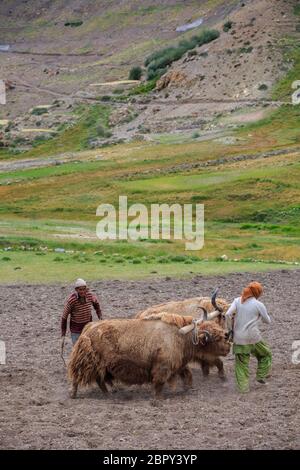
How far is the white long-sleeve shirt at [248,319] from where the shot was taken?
53.3ft

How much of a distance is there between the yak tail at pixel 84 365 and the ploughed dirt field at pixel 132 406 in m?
0.36

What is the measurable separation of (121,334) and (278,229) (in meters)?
32.5

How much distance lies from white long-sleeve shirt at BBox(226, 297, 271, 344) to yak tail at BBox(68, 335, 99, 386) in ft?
8.42

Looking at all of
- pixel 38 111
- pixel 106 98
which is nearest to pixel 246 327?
pixel 106 98

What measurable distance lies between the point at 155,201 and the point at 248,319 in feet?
137

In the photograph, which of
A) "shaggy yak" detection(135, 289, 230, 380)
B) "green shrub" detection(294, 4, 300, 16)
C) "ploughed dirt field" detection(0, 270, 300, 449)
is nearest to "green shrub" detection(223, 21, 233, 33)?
"green shrub" detection(294, 4, 300, 16)

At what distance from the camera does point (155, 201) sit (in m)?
57.8

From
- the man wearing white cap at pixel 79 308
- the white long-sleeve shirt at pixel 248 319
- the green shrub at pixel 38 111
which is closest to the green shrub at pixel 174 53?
the green shrub at pixel 38 111

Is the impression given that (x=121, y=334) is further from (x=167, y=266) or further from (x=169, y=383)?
(x=167, y=266)

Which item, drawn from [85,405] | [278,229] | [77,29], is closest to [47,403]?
[85,405]

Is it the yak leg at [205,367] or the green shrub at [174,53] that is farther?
the green shrub at [174,53]

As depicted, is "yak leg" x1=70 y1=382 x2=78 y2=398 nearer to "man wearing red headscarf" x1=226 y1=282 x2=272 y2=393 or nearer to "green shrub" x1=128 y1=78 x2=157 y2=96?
"man wearing red headscarf" x1=226 y1=282 x2=272 y2=393

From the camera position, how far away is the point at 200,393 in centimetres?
1647

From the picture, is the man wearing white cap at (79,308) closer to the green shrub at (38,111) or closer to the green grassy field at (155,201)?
the green grassy field at (155,201)
